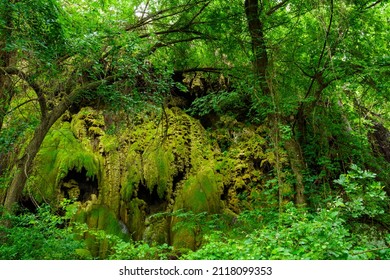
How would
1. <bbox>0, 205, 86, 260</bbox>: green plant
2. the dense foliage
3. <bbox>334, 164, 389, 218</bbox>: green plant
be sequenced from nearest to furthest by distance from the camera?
<bbox>334, 164, 389, 218</bbox>: green plant < the dense foliage < <bbox>0, 205, 86, 260</bbox>: green plant

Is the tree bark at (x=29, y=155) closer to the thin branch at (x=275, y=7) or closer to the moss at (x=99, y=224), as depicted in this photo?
the moss at (x=99, y=224)

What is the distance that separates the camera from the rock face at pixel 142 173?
714cm

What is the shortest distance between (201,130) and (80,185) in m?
3.61

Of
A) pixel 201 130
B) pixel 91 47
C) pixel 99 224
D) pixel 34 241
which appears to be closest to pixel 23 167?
pixel 34 241

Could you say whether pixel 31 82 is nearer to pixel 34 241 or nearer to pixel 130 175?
pixel 34 241

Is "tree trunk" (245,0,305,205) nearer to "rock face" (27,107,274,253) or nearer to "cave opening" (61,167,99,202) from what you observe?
"rock face" (27,107,274,253)

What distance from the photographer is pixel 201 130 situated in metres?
9.16

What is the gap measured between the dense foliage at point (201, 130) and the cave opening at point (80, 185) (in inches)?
1.8

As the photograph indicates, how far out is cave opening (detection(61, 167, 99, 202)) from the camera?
7.29 m

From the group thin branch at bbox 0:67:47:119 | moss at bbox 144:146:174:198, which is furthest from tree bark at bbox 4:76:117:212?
moss at bbox 144:146:174:198

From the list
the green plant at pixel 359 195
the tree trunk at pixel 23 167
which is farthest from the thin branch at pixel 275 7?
the tree trunk at pixel 23 167

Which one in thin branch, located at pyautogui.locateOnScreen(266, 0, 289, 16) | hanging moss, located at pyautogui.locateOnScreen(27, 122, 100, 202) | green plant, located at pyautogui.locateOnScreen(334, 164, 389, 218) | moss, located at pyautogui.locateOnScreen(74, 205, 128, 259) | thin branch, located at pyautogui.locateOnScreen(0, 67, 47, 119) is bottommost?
moss, located at pyautogui.locateOnScreen(74, 205, 128, 259)

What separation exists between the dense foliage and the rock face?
36 mm
